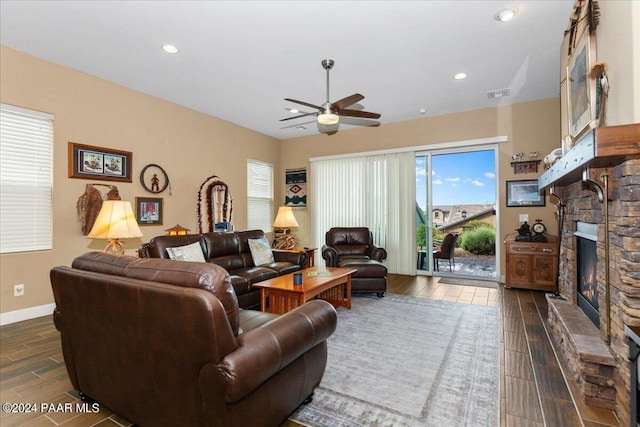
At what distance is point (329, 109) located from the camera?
11.5 feet

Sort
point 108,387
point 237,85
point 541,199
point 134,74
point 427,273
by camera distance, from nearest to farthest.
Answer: point 108,387 < point 134,74 < point 237,85 < point 541,199 < point 427,273

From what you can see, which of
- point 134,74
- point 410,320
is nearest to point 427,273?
point 410,320

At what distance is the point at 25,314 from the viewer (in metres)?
3.55

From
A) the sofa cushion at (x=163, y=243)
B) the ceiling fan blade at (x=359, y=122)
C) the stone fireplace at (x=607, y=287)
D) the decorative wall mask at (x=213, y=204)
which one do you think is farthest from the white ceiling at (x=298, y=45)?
the sofa cushion at (x=163, y=243)

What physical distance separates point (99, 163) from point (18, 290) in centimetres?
173

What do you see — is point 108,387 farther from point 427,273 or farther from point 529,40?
point 427,273

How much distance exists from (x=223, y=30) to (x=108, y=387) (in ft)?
10.3

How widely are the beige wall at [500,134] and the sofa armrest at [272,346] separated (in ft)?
15.5

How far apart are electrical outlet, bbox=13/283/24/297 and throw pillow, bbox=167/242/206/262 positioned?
167 cm

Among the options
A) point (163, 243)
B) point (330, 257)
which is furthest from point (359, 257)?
point (163, 243)

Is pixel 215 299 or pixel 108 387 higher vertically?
pixel 215 299

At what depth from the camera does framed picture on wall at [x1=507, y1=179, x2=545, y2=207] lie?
5070mm

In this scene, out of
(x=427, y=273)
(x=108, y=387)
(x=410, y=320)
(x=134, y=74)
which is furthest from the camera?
(x=427, y=273)

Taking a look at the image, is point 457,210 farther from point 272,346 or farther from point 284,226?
point 272,346
